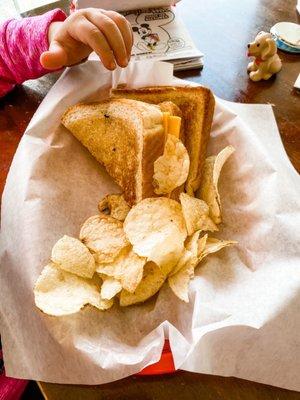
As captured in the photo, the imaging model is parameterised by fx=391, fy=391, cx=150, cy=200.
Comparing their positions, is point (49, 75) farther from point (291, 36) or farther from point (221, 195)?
point (291, 36)

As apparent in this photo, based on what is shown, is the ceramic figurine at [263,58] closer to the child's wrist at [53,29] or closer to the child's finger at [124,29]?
the child's finger at [124,29]

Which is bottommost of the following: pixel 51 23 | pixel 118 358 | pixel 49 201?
pixel 118 358

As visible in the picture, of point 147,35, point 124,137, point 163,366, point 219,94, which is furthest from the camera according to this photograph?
point 147,35

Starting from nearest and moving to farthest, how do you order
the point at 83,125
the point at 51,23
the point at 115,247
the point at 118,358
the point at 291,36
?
the point at 118,358 → the point at 115,247 → the point at 83,125 → the point at 51,23 → the point at 291,36

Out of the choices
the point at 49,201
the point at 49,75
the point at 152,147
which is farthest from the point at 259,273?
the point at 49,75

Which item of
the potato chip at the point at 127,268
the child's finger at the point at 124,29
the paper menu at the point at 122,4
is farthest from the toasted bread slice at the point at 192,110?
the paper menu at the point at 122,4

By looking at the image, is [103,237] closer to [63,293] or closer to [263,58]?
[63,293]

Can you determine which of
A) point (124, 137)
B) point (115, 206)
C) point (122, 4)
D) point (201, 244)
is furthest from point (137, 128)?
point (122, 4)
